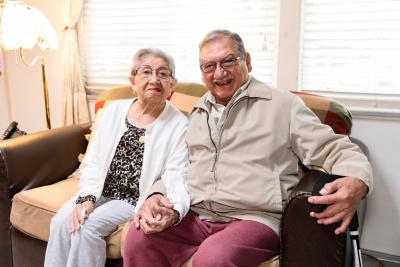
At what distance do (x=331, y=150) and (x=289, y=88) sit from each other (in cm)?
86

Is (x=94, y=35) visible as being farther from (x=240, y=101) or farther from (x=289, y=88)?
(x=240, y=101)

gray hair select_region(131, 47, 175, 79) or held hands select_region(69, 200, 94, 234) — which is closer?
held hands select_region(69, 200, 94, 234)

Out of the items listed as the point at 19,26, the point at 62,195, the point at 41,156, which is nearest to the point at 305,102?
the point at 62,195

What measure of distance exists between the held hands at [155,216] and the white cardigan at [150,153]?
12cm

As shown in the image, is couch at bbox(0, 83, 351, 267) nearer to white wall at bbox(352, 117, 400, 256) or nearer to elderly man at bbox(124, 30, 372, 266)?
elderly man at bbox(124, 30, 372, 266)

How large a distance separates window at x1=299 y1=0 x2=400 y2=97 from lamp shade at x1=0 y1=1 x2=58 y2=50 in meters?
1.52

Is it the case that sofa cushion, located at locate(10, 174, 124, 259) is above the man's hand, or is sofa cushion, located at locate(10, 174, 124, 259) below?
below

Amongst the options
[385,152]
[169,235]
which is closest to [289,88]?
[385,152]

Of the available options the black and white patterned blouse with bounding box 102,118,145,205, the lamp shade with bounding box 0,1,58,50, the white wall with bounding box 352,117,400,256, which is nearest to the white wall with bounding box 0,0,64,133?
the lamp shade with bounding box 0,1,58,50

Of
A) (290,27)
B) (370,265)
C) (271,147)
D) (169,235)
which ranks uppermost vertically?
(290,27)

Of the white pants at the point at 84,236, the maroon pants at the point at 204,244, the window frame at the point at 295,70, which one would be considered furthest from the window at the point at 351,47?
the white pants at the point at 84,236

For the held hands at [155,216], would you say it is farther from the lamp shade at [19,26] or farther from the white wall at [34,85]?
the white wall at [34,85]

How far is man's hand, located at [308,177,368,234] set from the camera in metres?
1.12

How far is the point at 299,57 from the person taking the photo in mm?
2152
